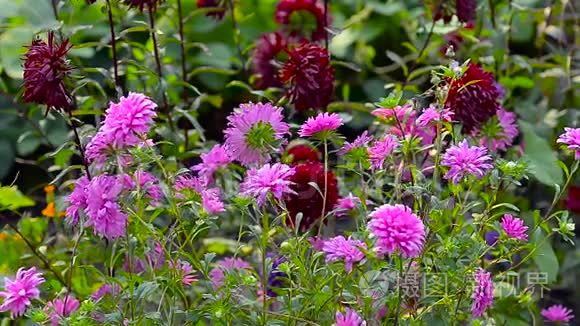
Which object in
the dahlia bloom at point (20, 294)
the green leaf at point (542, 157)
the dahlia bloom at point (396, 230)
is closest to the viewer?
the dahlia bloom at point (396, 230)

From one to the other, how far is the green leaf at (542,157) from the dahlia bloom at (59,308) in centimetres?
84

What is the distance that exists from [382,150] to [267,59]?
59 centimetres

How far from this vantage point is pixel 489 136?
5.10 feet

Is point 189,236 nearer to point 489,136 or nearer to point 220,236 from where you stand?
point 489,136

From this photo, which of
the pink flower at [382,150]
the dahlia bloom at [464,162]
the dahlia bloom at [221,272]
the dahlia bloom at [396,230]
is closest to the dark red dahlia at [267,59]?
the dahlia bloom at [221,272]

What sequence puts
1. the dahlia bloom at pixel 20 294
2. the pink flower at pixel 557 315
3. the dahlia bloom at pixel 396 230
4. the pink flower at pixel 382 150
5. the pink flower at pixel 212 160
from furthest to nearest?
the pink flower at pixel 557 315 → the pink flower at pixel 212 160 → the pink flower at pixel 382 150 → the dahlia bloom at pixel 20 294 → the dahlia bloom at pixel 396 230

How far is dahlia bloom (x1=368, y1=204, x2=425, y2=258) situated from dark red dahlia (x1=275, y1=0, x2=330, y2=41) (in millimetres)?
801

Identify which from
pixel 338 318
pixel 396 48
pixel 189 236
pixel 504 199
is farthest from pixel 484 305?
pixel 396 48

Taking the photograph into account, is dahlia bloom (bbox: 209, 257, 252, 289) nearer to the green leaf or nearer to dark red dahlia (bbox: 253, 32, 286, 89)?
dark red dahlia (bbox: 253, 32, 286, 89)

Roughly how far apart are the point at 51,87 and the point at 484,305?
1.97 feet

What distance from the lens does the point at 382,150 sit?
4.09 ft

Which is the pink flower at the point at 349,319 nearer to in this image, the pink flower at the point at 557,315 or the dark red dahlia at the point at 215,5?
the pink flower at the point at 557,315

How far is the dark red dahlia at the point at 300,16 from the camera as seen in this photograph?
180cm

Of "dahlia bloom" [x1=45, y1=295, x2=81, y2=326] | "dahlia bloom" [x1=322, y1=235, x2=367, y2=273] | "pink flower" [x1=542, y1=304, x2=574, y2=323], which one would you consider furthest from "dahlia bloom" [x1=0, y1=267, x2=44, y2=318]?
"pink flower" [x1=542, y1=304, x2=574, y2=323]
